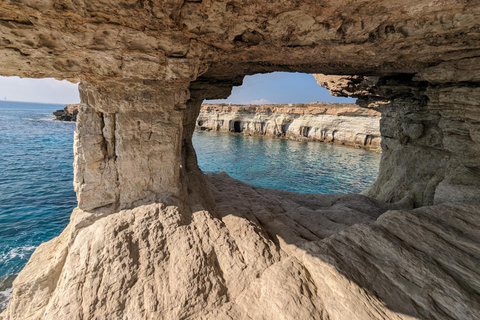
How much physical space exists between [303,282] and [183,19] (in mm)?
5241

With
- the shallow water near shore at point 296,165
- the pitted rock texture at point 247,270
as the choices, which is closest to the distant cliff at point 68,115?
the shallow water near shore at point 296,165

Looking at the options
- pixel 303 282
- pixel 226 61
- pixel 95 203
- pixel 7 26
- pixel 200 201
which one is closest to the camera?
pixel 7 26

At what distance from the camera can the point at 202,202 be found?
243 inches

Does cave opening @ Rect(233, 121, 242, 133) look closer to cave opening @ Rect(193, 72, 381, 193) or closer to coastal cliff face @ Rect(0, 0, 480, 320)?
cave opening @ Rect(193, 72, 381, 193)

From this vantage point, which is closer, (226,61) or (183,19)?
(183,19)

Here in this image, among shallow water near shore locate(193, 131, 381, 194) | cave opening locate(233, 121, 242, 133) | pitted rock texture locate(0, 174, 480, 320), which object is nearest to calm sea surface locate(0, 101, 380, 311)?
shallow water near shore locate(193, 131, 381, 194)

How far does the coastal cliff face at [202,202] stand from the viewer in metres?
3.66

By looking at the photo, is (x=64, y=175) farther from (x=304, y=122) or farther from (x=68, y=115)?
(x=68, y=115)

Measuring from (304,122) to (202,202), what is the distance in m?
42.5

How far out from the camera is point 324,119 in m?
42.7

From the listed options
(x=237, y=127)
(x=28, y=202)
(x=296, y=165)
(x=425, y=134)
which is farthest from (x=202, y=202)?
(x=237, y=127)

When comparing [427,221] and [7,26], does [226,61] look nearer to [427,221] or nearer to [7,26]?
[7,26]

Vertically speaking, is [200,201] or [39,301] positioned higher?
[200,201]

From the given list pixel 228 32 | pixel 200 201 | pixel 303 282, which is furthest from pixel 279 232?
pixel 228 32
